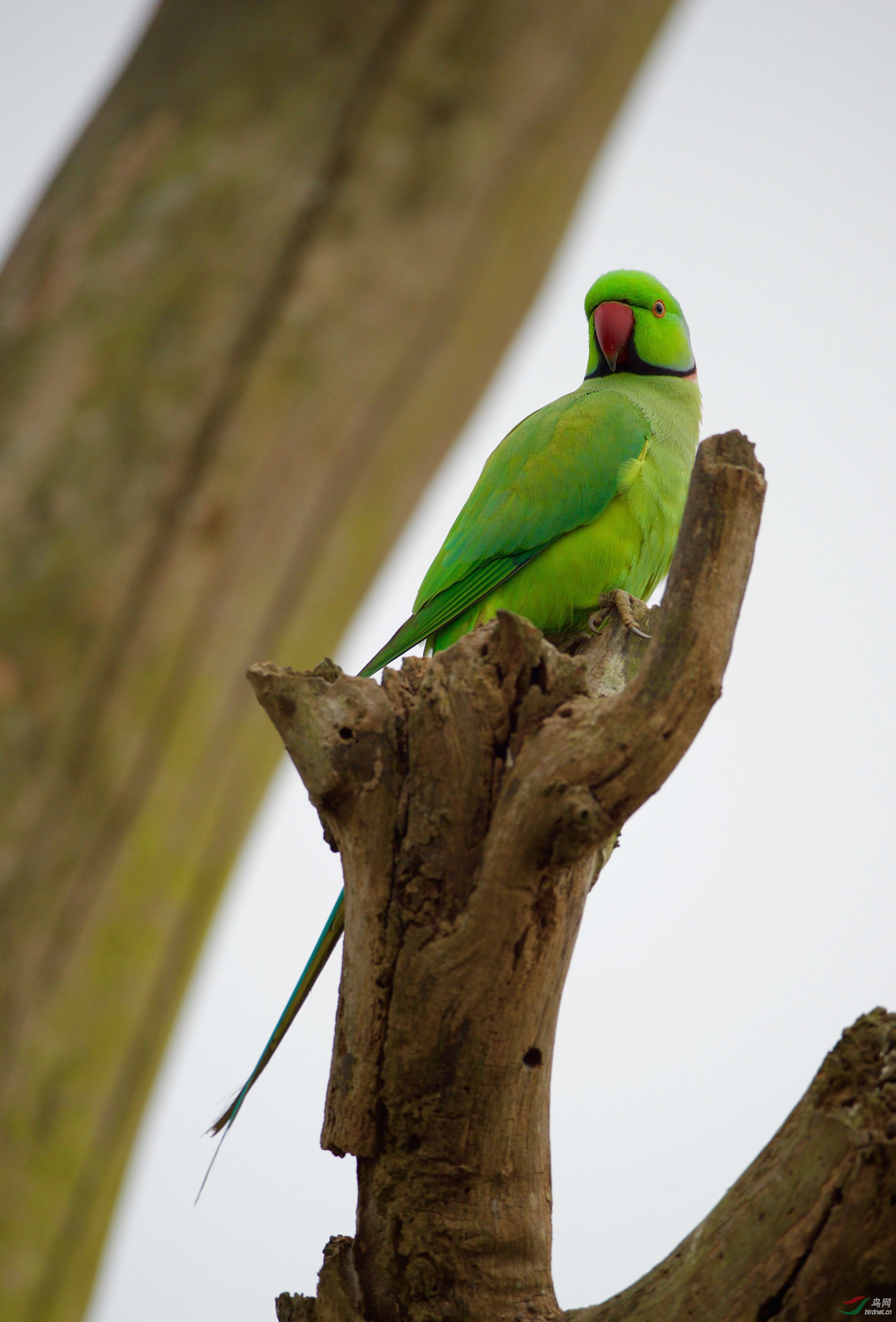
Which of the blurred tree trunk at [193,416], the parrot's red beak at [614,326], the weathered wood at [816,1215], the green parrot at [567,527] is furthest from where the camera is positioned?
the parrot's red beak at [614,326]

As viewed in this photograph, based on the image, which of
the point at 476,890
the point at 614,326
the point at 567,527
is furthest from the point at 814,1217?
the point at 614,326

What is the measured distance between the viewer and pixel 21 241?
25.9 inches

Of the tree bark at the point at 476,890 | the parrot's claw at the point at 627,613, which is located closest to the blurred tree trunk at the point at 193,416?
the tree bark at the point at 476,890

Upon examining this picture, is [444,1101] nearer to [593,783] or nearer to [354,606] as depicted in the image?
[593,783]

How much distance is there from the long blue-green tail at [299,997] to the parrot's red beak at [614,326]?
2.18 m

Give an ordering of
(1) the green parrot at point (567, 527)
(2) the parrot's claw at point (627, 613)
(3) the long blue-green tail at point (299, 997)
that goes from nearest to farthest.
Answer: (3) the long blue-green tail at point (299, 997)
(2) the parrot's claw at point (627, 613)
(1) the green parrot at point (567, 527)

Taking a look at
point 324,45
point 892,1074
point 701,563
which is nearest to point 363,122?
point 324,45

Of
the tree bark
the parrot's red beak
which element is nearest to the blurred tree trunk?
the tree bark

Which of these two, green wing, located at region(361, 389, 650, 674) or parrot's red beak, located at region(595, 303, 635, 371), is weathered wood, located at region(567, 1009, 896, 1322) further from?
parrot's red beak, located at region(595, 303, 635, 371)

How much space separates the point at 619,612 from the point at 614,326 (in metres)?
1.21

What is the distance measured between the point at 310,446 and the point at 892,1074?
1164mm

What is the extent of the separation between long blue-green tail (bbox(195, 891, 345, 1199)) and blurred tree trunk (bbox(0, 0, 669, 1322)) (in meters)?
1.14

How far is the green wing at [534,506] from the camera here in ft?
9.41

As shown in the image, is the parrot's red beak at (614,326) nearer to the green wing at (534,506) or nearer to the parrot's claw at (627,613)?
the green wing at (534,506)
